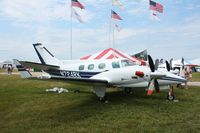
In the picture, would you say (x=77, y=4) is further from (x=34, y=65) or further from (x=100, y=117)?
(x=100, y=117)

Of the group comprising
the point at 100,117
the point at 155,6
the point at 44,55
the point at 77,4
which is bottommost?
the point at 100,117

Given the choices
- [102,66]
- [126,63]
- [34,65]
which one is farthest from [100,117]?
[34,65]

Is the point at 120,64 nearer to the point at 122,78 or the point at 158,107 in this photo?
the point at 122,78

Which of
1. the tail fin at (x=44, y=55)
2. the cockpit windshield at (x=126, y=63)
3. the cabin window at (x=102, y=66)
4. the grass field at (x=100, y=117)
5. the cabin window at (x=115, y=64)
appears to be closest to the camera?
the grass field at (x=100, y=117)

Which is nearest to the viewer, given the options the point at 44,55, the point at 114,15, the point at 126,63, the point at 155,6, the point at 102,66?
the point at 126,63

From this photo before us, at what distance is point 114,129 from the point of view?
8.88m

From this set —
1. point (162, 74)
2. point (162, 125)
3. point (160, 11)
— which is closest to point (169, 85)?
point (162, 74)

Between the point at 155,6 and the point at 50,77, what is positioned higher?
the point at 155,6

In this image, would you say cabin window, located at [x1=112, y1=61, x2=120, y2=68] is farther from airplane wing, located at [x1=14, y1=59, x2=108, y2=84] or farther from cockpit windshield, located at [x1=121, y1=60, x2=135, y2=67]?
airplane wing, located at [x1=14, y1=59, x2=108, y2=84]

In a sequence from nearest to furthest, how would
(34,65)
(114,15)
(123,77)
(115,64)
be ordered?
(123,77), (115,64), (34,65), (114,15)

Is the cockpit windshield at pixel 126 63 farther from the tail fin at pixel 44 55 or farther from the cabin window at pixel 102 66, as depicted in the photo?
the tail fin at pixel 44 55

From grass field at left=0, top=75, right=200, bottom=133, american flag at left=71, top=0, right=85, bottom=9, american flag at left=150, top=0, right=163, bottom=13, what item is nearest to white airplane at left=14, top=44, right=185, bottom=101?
grass field at left=0, top=75, right=200, bottom=133

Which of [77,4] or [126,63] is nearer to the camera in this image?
[126,63]

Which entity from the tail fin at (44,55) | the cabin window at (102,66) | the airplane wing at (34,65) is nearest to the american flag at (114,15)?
the tail fin at (44,55)
